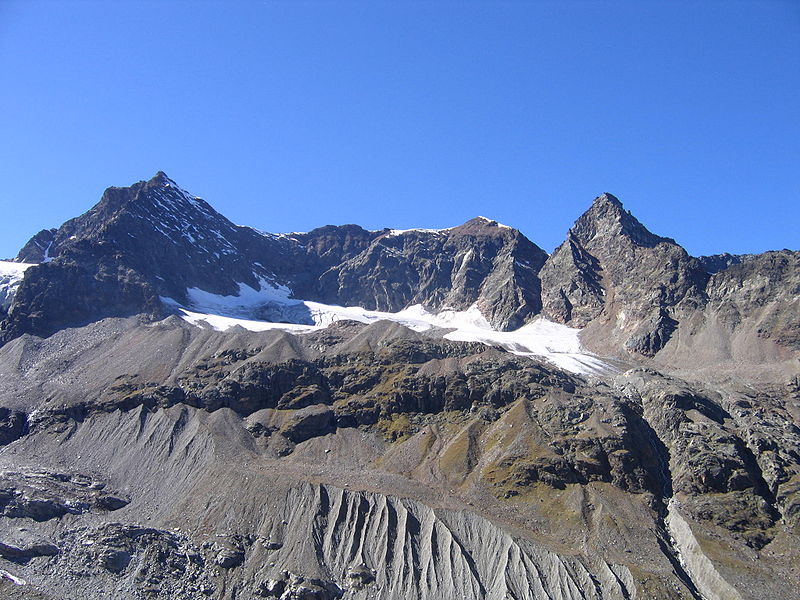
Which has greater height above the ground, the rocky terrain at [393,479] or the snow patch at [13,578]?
the rocky terrain at [393,479]

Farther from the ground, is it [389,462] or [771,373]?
[771,373]

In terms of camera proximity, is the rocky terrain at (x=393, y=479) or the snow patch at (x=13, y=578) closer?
the snow patch at (x=13, y=578)

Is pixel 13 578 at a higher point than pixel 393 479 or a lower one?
lower

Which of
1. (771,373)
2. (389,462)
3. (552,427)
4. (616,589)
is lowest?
(616,589)

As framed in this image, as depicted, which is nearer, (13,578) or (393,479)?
(13,578)

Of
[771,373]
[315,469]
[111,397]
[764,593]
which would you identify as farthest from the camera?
[771,373]

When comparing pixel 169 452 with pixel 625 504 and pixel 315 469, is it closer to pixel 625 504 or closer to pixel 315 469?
pixel 315 469

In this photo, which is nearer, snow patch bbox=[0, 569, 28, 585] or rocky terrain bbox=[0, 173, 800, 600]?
snow patch bbox=[0, 569, 28, 585]

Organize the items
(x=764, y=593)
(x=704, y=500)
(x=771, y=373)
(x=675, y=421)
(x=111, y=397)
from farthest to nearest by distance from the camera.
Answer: (x=771, y=373)
(x=111, y=397)
(x=675, y=421)
(x=704, y=500)
(x=764, y=593)

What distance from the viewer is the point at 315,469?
146875mm

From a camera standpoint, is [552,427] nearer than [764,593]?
No

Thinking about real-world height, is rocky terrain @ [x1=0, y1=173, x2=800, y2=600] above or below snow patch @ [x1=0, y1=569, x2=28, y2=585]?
above

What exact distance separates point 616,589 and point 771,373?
112 metres

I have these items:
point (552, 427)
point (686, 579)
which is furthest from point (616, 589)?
point (552, 427)
